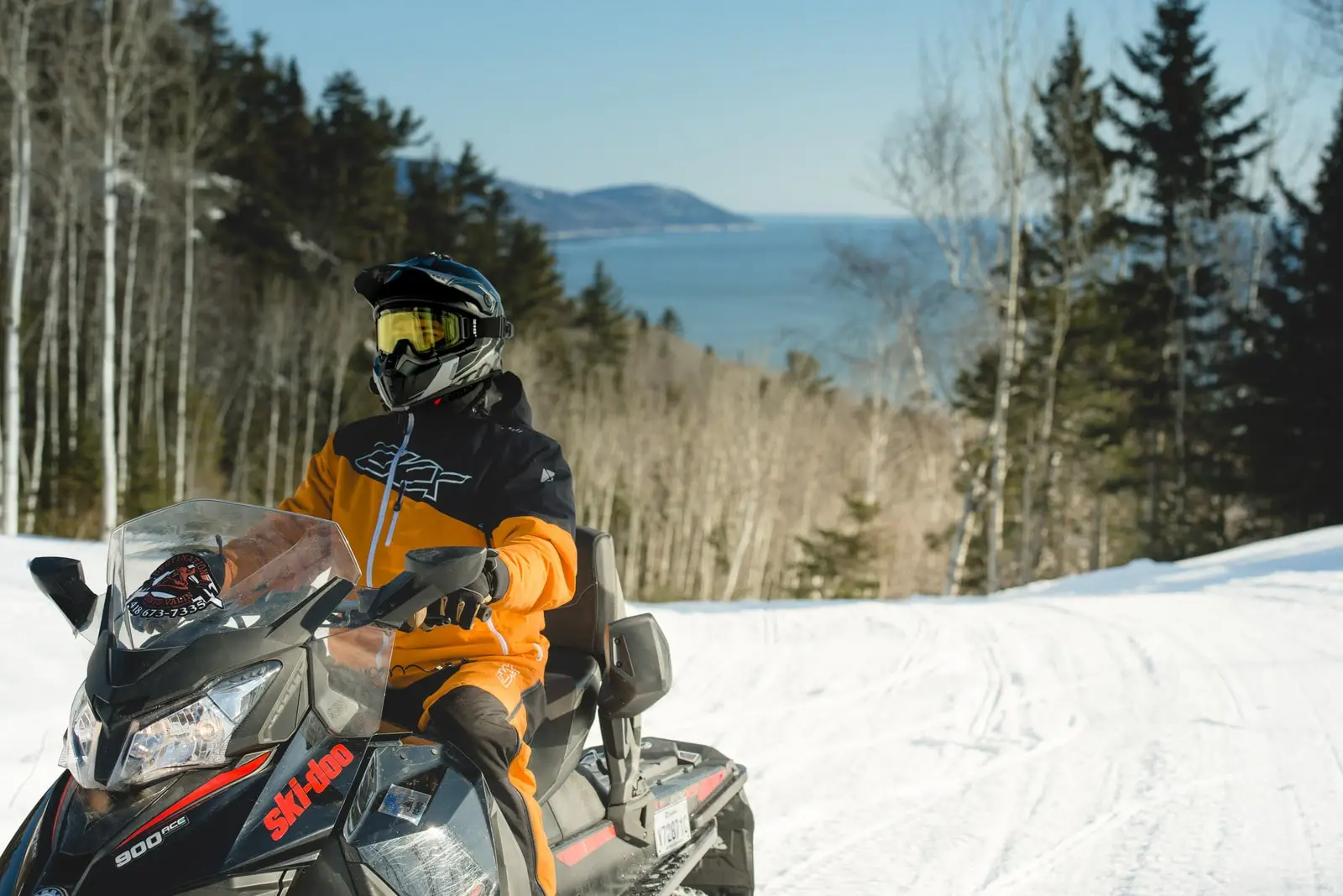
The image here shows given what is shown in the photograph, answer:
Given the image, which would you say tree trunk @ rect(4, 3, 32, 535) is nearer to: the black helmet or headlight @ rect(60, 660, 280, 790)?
the black helmet

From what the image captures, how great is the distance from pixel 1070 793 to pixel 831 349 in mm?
20914

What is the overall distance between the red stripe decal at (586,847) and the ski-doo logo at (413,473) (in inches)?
35.1

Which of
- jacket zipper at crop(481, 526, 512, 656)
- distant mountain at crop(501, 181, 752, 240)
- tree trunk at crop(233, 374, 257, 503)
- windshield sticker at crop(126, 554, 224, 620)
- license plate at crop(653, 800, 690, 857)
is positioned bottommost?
tree trunk at crop(233, 374, 257, 503)

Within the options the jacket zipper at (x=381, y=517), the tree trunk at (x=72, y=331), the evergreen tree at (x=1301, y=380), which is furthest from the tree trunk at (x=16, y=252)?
the evergreen tree at (x=1301, y=380)

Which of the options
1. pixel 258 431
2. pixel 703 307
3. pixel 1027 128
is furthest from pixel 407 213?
pixel 703 307

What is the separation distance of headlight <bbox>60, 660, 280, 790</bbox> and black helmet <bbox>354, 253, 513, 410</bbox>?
902 millimetres

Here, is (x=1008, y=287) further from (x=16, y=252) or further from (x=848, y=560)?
(x=16, y=252)

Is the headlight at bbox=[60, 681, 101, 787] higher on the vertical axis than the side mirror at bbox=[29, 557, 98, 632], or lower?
lower

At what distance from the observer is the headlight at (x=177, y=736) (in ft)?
5.64

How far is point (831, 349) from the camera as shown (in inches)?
976

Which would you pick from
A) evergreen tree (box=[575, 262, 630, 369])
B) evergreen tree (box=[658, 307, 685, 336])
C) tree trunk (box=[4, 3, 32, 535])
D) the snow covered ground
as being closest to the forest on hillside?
tree trunk (box=[4, 3, 32, 535])

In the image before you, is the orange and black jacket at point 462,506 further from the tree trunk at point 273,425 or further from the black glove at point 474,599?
the tree trunk at point 273,425

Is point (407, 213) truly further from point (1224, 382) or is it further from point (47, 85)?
point (1224, 382)

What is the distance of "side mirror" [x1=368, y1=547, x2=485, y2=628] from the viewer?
1.86 m
